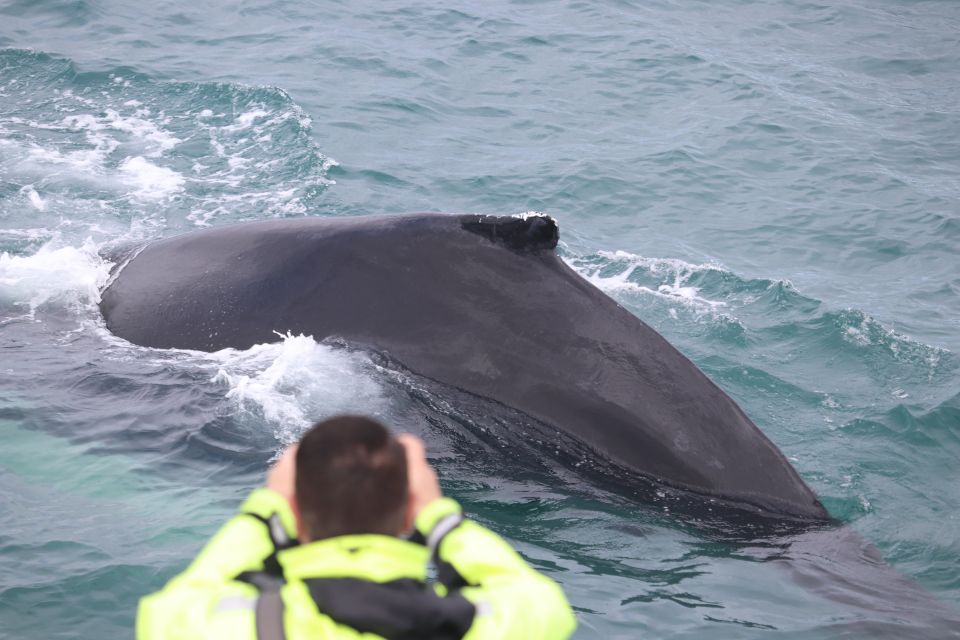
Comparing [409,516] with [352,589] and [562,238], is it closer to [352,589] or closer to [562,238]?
[352,589]

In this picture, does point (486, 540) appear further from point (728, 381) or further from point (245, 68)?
point (245, 68)

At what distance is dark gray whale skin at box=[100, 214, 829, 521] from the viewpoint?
5926 millimetres

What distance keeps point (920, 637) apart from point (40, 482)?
16.9 feet

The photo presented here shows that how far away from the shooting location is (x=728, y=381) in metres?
9.59

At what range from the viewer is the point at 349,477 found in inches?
101

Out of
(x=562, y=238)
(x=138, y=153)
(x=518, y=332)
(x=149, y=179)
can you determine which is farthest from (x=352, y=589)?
(x=138, y=153)

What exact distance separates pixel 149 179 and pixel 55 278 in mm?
4901

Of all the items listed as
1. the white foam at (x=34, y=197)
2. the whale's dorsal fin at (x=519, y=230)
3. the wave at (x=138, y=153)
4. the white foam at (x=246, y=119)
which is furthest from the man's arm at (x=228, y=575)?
the white foam at (x=246, y=119)

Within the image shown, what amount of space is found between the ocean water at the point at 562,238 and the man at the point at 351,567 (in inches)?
116

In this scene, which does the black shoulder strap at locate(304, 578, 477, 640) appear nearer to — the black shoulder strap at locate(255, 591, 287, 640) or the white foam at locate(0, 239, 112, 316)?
the black shoulder strap at locate(255, 591, 287, 640)

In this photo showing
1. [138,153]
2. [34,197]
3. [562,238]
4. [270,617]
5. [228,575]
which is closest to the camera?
[270,617]

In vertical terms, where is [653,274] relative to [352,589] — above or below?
below

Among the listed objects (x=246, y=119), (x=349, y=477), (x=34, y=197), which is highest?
(x=349, y=477)

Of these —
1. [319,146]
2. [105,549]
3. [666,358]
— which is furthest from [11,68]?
[666,358]
